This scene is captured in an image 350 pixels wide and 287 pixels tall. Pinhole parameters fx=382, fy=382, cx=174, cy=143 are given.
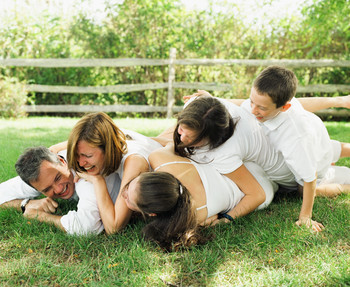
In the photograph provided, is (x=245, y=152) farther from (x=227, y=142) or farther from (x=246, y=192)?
(x=246, y=192)

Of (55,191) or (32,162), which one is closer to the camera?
(32,162)

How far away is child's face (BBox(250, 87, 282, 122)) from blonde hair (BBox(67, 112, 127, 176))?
47.7 inches

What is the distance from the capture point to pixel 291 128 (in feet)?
10.6

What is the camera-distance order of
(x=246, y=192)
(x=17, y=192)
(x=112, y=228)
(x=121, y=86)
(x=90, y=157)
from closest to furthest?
(x=112, y=228) < (x=90, y=157) < (x=246, y=192) < (x=17, y=192) < (x=121, y=86)

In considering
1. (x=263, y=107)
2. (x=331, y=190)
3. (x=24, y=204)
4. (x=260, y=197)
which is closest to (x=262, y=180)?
(x=260, y=197)

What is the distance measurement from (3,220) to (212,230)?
1877 mm

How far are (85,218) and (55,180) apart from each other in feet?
1.67

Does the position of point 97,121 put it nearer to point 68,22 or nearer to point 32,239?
point 32,239

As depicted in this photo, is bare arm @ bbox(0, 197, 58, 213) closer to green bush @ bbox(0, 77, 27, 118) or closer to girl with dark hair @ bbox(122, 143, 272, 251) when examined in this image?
girl with dark hair @ bbox(122, 143, 272, 251)

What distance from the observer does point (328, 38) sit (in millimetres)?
9641

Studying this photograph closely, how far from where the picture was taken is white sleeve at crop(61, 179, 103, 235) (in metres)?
3.04

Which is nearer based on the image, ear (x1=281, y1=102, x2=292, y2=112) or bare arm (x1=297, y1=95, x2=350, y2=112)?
ear (x1=281, y1=102, x2=292, y2=112)

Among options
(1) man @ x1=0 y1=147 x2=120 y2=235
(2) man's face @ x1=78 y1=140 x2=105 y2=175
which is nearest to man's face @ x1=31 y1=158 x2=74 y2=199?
(1) man @ x1=0 y1=147 x2=120 y2=235

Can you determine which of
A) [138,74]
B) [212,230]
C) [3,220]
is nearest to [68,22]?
[138,74]
